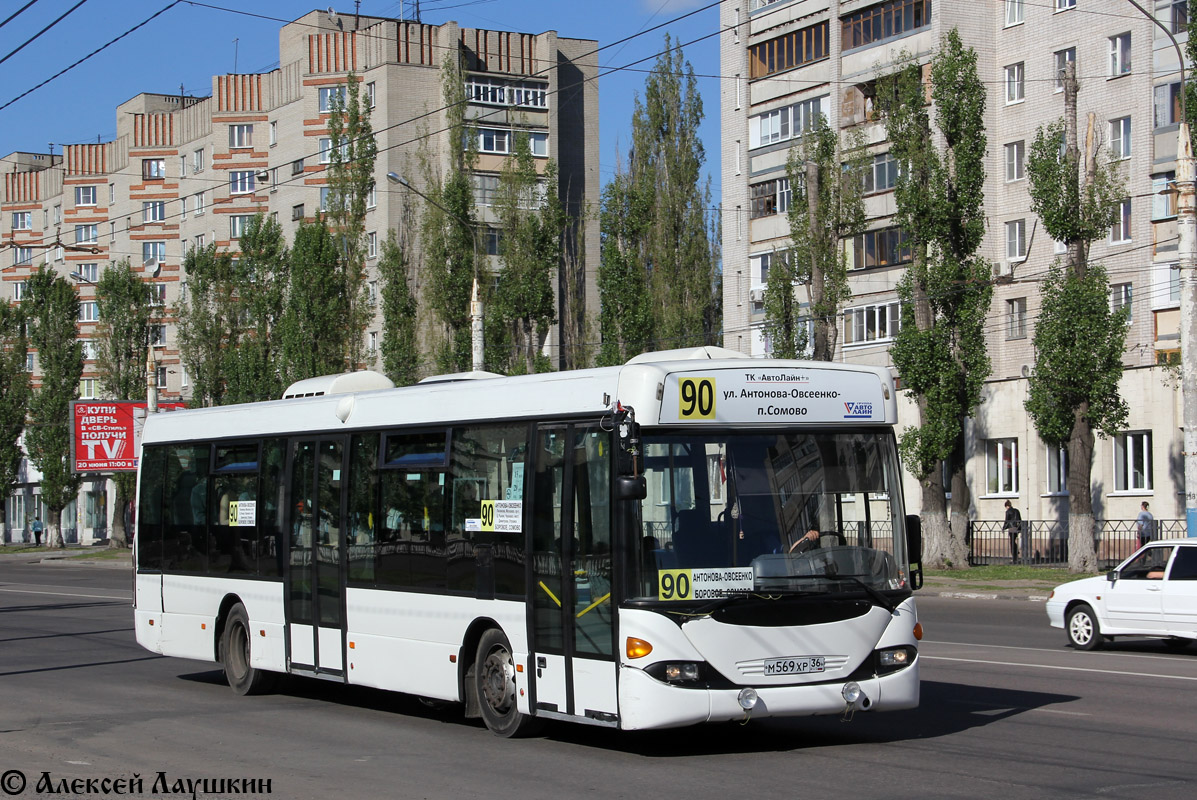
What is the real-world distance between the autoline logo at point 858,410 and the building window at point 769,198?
43.2 metres

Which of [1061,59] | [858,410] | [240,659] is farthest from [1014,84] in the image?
[858,410]

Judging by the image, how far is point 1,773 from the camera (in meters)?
9.59

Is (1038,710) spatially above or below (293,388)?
below

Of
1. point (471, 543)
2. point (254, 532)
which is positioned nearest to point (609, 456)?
point (471, 543)

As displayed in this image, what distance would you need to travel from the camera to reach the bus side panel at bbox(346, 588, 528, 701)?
36.5 ft

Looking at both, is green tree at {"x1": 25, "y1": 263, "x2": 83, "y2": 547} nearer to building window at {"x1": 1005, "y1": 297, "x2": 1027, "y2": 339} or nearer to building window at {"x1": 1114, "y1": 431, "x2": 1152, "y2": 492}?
building window at {"x1": 1005, "y1": 297, "x2": 1027, "y2": 339}

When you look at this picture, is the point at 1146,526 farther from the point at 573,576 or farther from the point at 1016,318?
the point at 573,576

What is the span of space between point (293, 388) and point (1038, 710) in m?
8.33

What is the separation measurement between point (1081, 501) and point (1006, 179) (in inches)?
680

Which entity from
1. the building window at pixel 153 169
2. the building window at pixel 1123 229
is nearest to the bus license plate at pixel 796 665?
the building window at pixel 1123 229

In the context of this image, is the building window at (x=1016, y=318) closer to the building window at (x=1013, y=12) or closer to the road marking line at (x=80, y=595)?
the building window at (x=1013, y=12)

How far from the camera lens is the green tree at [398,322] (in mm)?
56469

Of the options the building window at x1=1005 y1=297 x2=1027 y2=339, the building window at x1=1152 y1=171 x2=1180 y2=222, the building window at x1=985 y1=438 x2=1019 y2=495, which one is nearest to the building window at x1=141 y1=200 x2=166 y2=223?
the building window at x1=1005 y1=297 x2=1027 y2=339

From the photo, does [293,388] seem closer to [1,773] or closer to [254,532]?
[254,532]
